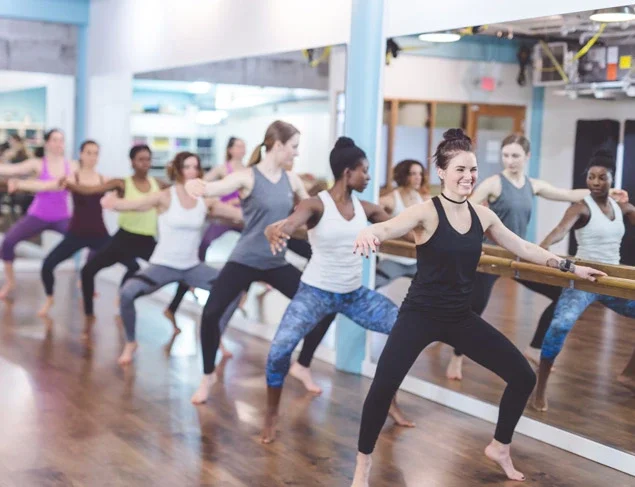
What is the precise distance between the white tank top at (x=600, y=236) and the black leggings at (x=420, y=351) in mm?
775

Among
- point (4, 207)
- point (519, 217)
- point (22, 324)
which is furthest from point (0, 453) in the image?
point (4, 207)

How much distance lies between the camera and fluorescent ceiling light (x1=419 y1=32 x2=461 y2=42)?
5.36 metres

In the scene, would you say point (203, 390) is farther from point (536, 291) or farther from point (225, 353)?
point (536, 291)

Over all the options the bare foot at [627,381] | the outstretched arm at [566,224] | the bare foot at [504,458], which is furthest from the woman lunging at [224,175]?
the bare foot at [504,458]

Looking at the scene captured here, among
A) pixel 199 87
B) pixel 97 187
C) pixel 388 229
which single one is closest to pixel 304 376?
pixel 388 229

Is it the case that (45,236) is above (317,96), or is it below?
below

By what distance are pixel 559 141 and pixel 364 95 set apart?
1.27 m

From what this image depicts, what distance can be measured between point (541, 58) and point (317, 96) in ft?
6.72

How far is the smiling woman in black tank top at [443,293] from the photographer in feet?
12.3

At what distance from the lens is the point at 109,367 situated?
235 inches

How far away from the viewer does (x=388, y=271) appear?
5961 mm

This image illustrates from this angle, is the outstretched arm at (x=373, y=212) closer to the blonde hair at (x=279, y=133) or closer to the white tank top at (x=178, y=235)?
the blonde hair at (x=279, y=133)

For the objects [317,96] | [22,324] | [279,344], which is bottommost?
[22,324]

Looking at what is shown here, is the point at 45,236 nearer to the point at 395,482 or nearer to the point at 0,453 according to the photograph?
the point at 0,453
